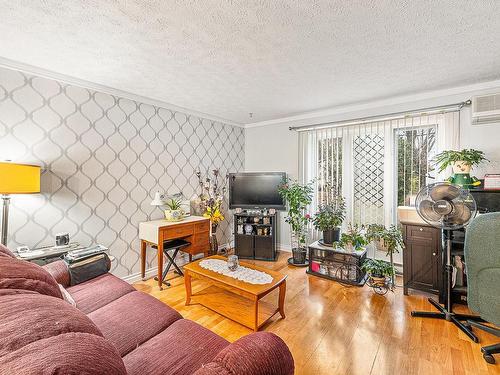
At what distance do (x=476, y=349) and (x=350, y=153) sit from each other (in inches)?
96.8

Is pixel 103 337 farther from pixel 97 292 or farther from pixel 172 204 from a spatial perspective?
pixel 172 204

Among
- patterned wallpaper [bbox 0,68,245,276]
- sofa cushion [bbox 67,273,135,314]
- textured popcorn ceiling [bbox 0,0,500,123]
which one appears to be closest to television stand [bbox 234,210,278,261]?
patterned wallpaper [bbox 0,68,245,276]

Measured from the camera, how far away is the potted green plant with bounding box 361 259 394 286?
2.69 metres

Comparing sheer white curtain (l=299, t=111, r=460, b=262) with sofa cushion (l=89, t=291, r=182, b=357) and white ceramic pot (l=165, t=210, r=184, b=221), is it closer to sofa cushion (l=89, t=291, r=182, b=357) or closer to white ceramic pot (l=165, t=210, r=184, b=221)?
white ceramic pot (l=165, t=210, r=184, b=221)

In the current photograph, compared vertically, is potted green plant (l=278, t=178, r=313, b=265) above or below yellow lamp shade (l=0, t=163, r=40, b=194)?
below

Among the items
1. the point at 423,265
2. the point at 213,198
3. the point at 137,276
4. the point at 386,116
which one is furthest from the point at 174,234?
the point at 386,116

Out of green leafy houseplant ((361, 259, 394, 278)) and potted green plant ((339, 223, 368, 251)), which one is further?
potted green plant ((339, 223, 368, 251))

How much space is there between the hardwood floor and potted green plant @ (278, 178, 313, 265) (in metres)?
0.79

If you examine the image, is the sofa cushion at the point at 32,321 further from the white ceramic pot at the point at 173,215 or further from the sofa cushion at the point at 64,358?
the white ceramic pot at the point at 173,215

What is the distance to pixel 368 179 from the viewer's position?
3406 mm

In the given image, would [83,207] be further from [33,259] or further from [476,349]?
[476,349]

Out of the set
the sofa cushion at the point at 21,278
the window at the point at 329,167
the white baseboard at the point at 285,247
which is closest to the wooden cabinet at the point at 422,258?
the window at the point at 329,167

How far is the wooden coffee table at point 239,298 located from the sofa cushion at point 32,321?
142cm

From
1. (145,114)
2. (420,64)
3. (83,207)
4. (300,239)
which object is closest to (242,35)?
(420,64)
